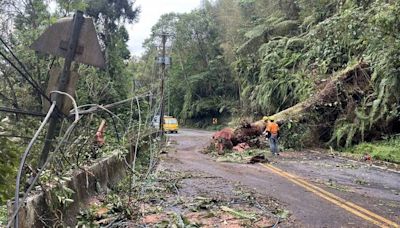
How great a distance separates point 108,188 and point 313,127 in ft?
44.7

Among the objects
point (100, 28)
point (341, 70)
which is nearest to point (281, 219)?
point (341, 70)

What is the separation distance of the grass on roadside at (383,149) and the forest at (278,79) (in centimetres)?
5

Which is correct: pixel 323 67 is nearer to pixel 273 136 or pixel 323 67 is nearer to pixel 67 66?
pixel 273 136

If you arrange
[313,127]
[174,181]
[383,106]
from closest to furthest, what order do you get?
1. [174,181]
2. [383,106]
3. [313,127]

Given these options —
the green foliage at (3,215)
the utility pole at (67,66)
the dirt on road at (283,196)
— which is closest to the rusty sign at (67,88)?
the utility pole at (67,66)

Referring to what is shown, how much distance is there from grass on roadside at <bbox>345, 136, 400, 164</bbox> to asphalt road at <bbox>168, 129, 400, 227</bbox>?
114 centimetres

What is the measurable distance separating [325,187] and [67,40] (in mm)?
→ 7286

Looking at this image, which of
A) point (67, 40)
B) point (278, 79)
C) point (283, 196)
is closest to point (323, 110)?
point (278, 79)

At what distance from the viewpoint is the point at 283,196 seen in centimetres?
864

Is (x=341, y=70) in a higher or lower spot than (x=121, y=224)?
higher

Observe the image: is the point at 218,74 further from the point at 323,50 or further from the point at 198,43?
the point at 323,50

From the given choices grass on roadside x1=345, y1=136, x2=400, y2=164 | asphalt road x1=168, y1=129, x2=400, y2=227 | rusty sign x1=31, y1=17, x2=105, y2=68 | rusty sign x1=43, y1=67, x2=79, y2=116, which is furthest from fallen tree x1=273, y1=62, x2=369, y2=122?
rusty sign x1=43, y1=67, x2=79, y2=116

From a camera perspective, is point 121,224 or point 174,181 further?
point 174,181

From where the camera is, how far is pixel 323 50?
79.7 ft
